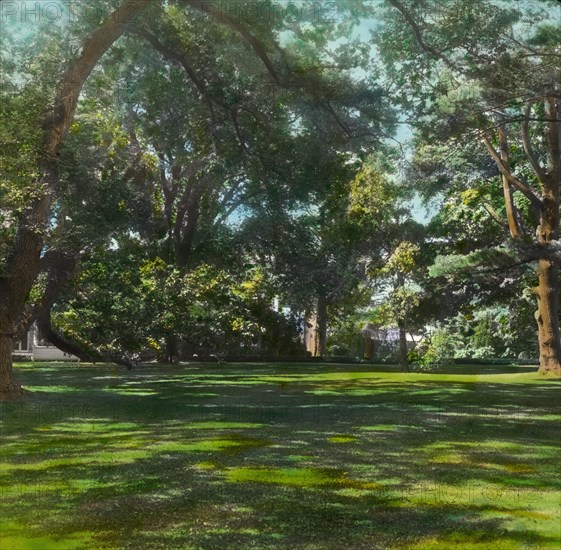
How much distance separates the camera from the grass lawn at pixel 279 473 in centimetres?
474

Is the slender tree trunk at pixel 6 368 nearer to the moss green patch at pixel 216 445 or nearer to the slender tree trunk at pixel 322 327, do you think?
the moss green patch at pixel 216 445

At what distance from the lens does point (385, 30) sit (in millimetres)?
13711

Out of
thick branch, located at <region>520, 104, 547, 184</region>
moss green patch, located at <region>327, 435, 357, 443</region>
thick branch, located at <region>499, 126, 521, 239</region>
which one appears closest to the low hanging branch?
moss green patch, located at <region>327, 435, 357, 443</region>

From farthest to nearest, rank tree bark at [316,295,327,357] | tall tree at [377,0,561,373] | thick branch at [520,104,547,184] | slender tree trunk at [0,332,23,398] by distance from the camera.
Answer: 1. tree bark at [316,295,327,357]
2. thick branch at [520,104,547,184]
3. slender tree trunk at [0,332,23,398]
4. tall tree at [377,0,561,373]

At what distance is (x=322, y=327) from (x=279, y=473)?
881 inches

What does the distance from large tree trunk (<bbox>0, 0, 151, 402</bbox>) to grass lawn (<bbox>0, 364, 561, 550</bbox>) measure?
154cm

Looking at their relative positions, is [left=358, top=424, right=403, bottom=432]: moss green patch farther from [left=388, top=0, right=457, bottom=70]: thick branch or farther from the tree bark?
the tree bark

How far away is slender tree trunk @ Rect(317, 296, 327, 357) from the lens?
21700mm

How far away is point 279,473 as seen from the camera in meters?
6.88

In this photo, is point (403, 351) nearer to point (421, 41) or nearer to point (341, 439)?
point (421, 41)

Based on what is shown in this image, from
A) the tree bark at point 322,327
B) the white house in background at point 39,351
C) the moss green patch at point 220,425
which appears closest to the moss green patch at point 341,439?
the moss green patch at point 220,425

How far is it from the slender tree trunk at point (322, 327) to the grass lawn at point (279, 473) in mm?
6625

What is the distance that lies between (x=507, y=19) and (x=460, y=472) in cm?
803

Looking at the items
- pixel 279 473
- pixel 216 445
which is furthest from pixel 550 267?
pixel 279 473
